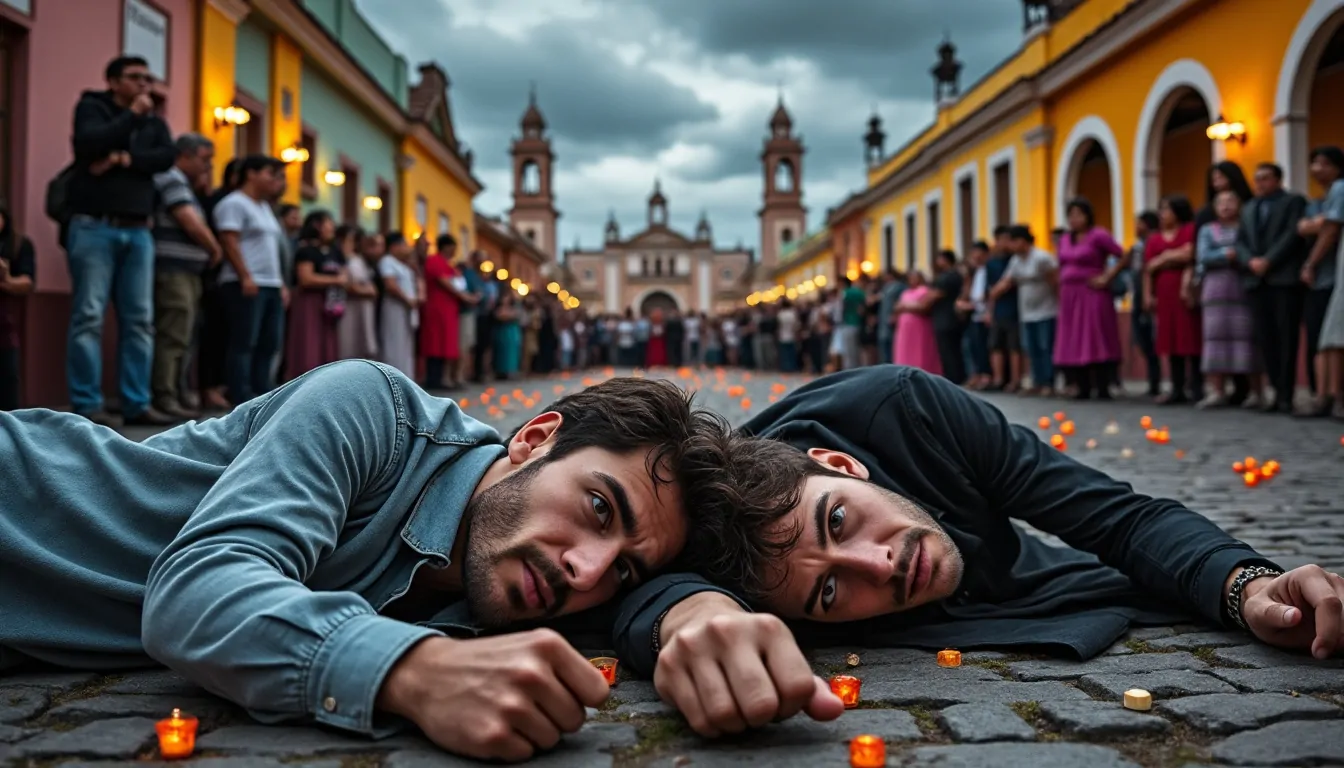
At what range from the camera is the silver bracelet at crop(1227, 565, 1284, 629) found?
2.58 meters

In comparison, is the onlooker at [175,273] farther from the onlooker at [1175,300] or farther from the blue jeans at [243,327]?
the onlooker at [1175,300]

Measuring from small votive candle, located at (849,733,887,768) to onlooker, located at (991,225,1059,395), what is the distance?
12140 millimetres

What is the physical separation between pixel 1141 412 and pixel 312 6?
1417cm

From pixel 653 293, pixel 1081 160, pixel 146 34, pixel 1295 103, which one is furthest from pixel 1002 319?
pixel 653 293

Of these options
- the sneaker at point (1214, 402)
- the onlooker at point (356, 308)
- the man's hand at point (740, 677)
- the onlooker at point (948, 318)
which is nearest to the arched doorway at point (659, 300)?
the onlooker at point (948, 318)

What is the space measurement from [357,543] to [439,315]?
13.6m

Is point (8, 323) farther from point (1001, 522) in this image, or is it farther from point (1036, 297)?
point (1036, 297)

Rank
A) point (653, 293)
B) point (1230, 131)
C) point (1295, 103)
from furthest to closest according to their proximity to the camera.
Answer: point (653, 293) < point (1230, 131) < point (1295, 103)

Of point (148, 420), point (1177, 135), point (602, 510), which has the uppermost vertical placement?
point (1177, 135)

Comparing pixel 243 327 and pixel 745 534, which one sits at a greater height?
pixel 243 327

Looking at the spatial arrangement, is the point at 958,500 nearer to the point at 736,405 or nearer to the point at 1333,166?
the point at 1333,166

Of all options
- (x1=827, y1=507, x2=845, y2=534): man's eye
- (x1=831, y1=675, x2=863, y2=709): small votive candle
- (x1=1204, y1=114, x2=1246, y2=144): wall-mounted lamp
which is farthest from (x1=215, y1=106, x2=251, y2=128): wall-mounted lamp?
(x1=831, y1=675, x2=863, y2=709): small votive candle

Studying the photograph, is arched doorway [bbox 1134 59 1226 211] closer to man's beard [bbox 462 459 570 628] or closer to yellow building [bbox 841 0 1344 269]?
yellow building [bbox 841 0 1344 269]

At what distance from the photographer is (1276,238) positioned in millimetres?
9633
